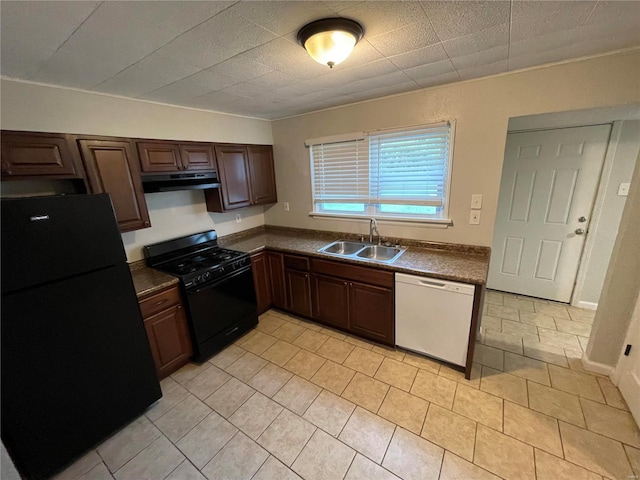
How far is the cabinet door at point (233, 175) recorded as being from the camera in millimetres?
2770

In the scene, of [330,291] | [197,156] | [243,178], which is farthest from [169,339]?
[243,178]

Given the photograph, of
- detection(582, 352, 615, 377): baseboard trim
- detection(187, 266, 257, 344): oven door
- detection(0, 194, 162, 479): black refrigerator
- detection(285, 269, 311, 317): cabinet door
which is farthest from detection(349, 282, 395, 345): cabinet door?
detection(0, 194, 162, 479): black refrigerator

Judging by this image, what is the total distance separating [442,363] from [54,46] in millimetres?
3237

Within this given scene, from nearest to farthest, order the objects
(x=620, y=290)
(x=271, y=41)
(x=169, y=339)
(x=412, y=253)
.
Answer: (x=271, y=41)
(x=620, y=290)
(x=169, y=339)
(x=412, y=253)

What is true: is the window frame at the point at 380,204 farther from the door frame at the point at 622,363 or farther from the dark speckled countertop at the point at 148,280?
the dark speckled countertop at the point at 148,280

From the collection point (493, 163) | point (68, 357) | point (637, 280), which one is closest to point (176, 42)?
point (68, 357)

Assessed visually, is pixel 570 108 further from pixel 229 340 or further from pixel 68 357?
pixel 68 357

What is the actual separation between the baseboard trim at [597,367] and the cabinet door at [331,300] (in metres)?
1.94

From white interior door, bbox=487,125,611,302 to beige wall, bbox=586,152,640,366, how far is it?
1.14 metres

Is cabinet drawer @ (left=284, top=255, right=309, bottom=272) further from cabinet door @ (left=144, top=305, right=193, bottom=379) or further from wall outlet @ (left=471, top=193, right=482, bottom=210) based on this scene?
wall outlet @ (left=471, top=193, right=482, bottom=210)

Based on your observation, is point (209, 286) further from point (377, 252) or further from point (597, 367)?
point (597, 367)

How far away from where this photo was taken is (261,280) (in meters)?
2.95

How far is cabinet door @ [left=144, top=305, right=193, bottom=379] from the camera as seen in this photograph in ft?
6.65

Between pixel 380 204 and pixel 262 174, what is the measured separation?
152 centimetres
